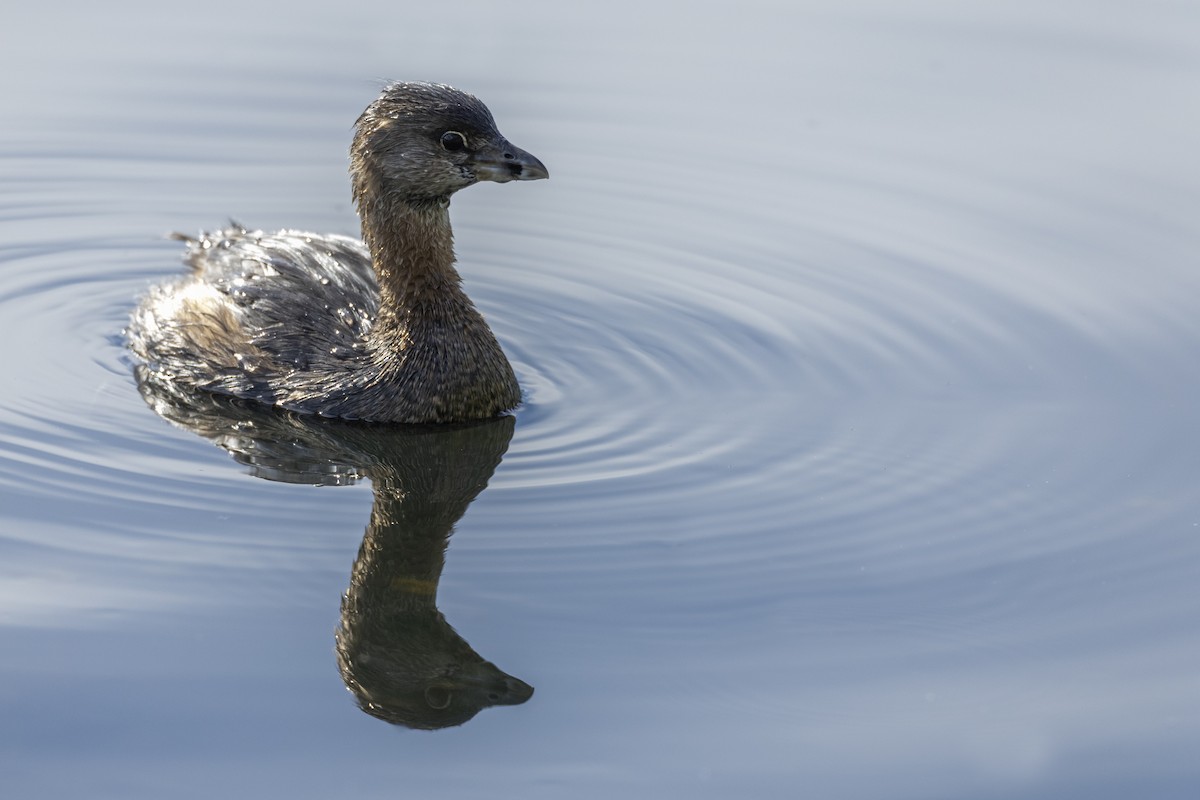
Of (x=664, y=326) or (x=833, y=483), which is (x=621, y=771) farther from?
(x=664, y=326)

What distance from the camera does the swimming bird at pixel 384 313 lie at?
8.66 metres

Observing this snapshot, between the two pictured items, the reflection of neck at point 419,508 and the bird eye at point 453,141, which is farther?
the bird eye at point 453,141

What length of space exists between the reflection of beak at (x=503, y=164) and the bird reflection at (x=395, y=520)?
1162mm

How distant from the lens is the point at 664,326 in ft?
32.3

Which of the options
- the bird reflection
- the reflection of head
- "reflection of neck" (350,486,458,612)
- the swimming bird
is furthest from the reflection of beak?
the reflection of head

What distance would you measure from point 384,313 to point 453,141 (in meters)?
0.95

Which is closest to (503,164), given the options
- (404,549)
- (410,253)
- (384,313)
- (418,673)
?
(410,253)

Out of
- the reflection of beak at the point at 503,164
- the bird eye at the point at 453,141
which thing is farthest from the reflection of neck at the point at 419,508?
the bird eye at the point at 453,141

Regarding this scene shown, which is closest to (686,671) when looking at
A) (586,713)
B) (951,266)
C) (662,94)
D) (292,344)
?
(586,713)

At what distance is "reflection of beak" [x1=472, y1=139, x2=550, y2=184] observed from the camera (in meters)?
8.65

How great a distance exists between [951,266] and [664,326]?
1802 mm

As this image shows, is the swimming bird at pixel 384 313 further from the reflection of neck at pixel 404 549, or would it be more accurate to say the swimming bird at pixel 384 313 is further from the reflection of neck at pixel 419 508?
the reflection of neck at pixel 404 549

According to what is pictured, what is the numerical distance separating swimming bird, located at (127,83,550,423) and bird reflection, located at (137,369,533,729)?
122 mm

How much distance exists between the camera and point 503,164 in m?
8.65
